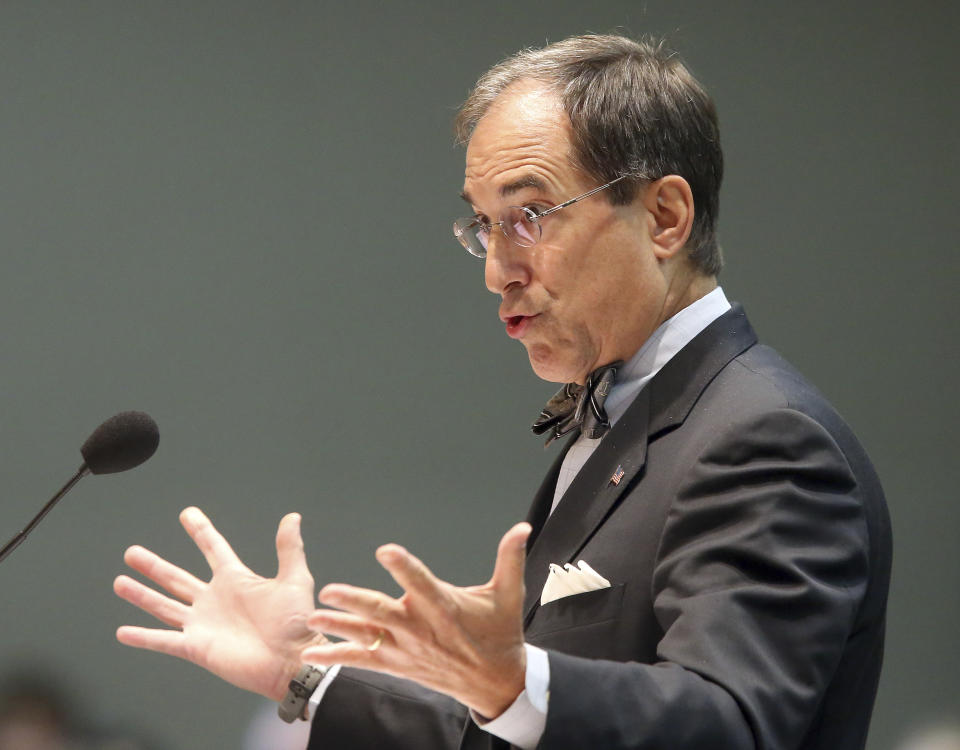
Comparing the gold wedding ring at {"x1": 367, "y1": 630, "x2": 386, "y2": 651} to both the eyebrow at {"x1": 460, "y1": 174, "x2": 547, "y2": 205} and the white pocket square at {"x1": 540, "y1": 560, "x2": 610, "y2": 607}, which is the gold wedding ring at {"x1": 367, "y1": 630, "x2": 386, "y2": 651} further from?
the eyebrow at {"x1": 460, "y1": 174, "x2": 547, "y2": 205}

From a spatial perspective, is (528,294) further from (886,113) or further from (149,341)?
(886,113)

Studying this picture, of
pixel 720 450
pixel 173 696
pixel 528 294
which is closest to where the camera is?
pixel 720 450

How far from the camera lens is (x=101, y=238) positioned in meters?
3.20

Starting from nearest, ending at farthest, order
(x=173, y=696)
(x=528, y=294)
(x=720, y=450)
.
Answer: (x=720, y=450) < (x=528, y=294) < (x=173, y=696)

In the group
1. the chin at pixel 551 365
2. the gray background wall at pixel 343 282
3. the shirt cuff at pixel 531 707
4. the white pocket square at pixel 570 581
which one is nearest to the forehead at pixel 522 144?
the chin at pixel 551 365

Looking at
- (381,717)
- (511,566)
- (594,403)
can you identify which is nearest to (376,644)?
(511,566)

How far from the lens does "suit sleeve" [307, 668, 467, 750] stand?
157 centimetres

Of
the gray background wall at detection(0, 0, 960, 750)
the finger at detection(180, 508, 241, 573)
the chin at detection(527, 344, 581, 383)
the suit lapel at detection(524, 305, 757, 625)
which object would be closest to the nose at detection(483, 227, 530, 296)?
the chin at detection(527, 344, 581, 383)

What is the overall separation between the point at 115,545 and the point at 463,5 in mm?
1807

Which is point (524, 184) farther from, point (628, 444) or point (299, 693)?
point (299, 693)

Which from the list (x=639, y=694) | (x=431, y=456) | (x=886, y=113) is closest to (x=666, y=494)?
(x=639, y=694)

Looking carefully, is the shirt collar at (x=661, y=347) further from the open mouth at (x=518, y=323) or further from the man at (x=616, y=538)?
the open mouth at (x=518, y=323)

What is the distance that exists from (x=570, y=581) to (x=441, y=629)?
1.53 feet

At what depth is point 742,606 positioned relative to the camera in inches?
48.2
